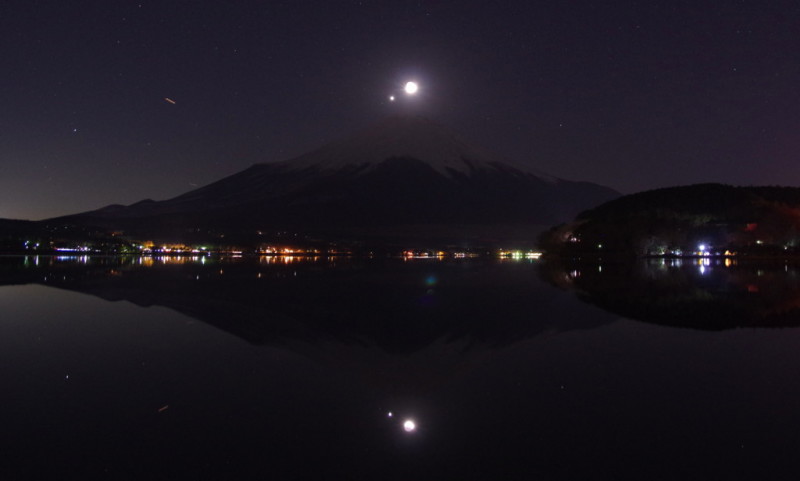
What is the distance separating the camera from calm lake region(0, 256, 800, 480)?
5973 millimetres

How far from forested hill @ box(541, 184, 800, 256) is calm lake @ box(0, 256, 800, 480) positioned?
261 ft

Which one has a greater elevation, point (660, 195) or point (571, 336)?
point (660, 195)

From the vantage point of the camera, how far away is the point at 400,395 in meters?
8.39

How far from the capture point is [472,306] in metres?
19.3

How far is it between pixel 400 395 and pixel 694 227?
101 m

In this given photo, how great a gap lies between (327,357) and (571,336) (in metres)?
5.33

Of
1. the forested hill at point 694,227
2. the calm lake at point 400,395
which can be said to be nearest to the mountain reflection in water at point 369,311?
the calm lake at point 400,395

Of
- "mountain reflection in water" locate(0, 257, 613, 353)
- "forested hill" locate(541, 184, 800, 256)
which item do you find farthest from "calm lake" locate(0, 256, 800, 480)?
"forested hill" locate(541, 184, 800, 256)

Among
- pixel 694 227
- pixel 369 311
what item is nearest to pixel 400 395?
pixel 369 311

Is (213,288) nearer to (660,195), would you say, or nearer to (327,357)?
(327,357)

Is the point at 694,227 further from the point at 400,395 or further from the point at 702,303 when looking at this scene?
the point at 400,395

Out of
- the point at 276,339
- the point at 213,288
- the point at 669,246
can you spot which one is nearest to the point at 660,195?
the point at 669,246

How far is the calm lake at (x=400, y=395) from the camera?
5973mm

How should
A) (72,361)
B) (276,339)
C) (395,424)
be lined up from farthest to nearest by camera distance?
(276,339) < (72,361) < (395,424)
